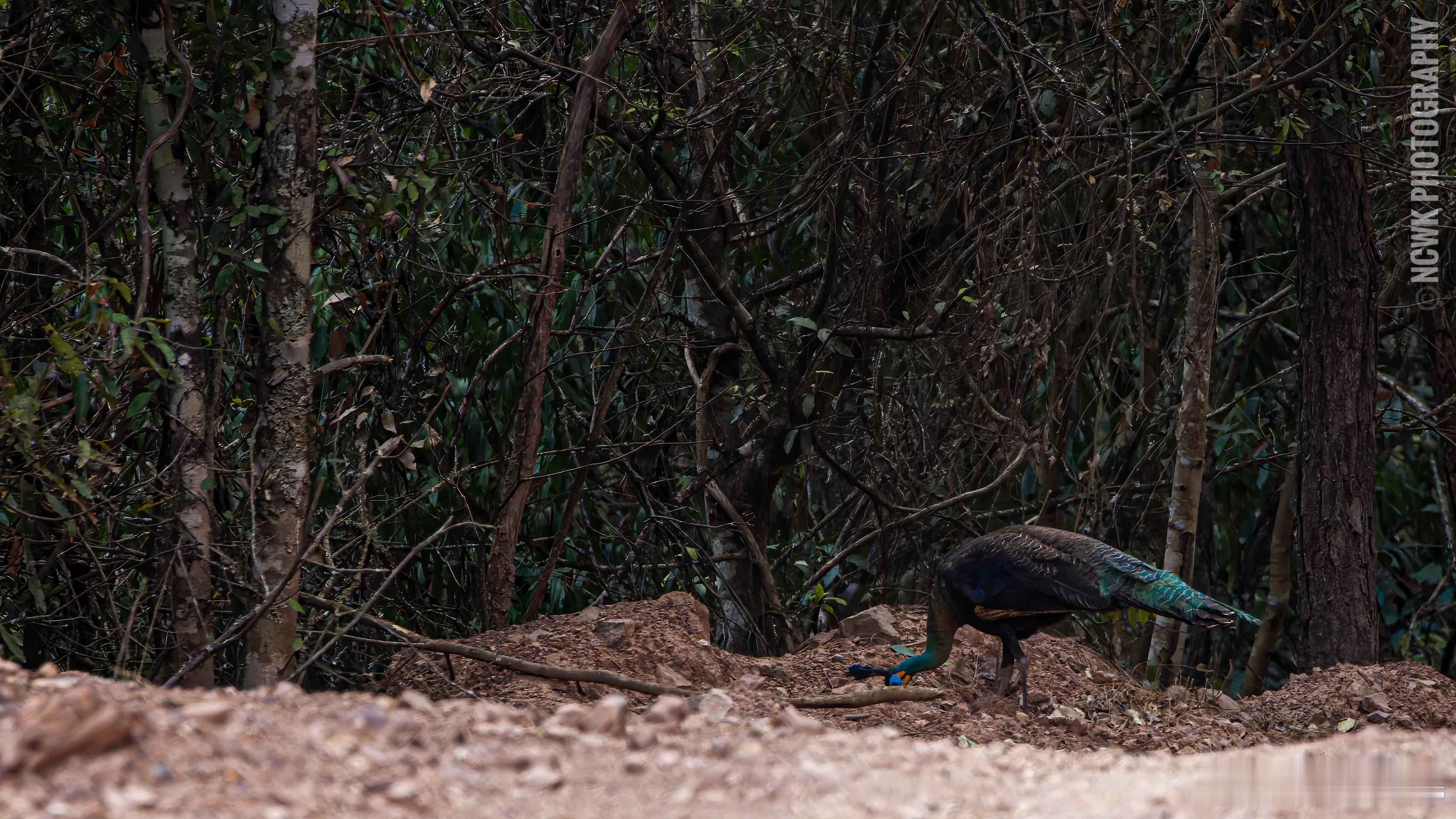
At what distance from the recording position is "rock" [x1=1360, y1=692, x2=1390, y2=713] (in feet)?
17.1

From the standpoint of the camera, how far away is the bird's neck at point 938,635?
5453 mm

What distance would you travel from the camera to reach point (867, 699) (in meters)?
Result: 4.79

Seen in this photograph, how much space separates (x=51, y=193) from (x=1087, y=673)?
535 centimetres

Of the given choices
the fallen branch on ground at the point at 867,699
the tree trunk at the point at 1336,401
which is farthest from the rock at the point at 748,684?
the tree trunk at the point at 1336,401

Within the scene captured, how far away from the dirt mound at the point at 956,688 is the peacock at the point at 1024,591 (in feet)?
0.65

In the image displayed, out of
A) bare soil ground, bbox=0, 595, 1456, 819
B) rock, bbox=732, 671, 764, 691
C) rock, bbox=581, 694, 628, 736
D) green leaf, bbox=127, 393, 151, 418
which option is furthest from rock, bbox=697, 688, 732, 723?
green leaf, bbox=127, 393, 151, 418

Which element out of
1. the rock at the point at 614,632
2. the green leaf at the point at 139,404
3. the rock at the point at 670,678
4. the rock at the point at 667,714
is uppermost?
the green leaf at the point at 139,404

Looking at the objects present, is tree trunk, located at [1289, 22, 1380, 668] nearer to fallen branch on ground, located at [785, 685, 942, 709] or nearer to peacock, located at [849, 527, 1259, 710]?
peacock, located at [849, 527, 1259, 710]

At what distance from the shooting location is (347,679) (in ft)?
18.0

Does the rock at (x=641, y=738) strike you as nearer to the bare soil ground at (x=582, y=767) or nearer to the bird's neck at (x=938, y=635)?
the bare soil ground at (x=582, y=767)

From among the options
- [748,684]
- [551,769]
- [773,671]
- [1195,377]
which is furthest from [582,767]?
[1195,377]

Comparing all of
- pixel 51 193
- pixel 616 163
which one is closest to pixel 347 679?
pixel 51 193

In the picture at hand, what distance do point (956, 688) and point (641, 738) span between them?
3027 mm

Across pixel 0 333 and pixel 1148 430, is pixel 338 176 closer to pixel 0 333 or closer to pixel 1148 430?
pixel 0 333
